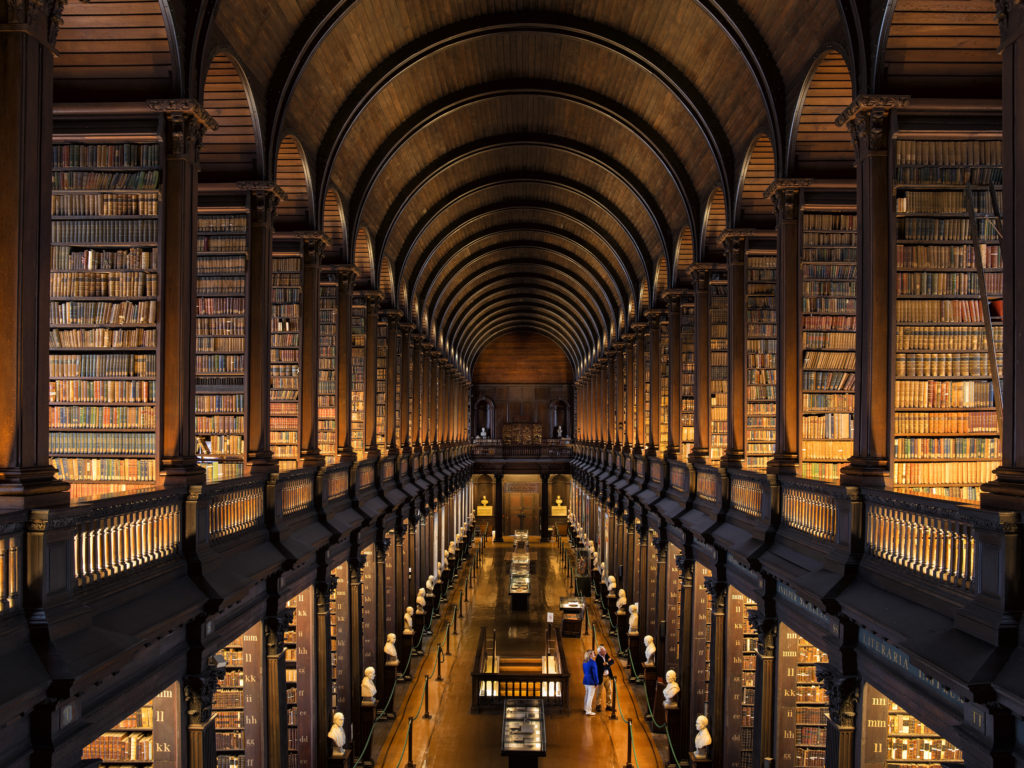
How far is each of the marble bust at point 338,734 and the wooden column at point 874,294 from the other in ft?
21.4

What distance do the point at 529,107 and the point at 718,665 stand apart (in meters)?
10.6

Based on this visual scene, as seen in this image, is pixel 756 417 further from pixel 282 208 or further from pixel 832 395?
pixel 282 208

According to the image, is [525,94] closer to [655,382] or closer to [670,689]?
[655,382]

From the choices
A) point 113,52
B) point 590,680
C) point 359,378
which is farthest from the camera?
point 359,378

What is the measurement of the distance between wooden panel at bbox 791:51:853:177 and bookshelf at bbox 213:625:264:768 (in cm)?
737

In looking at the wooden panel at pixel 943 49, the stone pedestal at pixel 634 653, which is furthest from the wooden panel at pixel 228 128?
the stone pedestal at pixel 634 653

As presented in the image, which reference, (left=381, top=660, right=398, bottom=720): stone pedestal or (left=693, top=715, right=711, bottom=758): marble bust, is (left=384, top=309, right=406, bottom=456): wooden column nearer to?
(left=381, top=660, right=398, bottom=720): stone pedestal

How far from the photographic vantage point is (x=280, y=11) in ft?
29.0

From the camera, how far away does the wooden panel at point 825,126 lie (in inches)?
323

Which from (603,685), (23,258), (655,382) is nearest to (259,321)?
(23,258)

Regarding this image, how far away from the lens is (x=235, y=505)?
24.4 ft

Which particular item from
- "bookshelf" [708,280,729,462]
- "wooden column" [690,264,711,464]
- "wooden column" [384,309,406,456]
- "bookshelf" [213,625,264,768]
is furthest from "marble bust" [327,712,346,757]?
"wooden column" [384,309,406,456]

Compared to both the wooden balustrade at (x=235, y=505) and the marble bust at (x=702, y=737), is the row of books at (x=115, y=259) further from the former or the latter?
the marble bust at (x=702, y=737)

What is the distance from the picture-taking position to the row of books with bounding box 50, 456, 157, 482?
7379 mm
